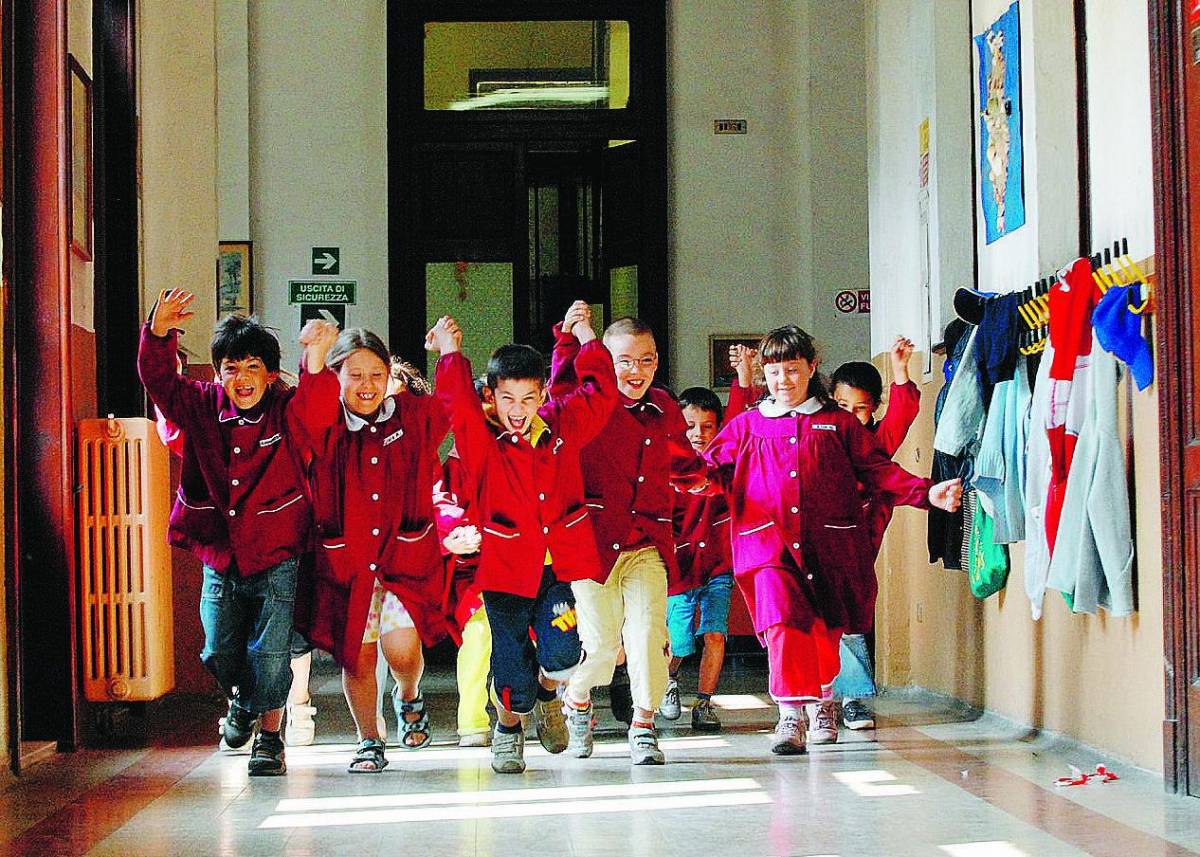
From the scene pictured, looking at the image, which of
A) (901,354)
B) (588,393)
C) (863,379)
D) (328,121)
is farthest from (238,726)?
(328,121)

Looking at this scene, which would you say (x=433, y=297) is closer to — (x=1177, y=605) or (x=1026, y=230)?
(x=1026, y=230)

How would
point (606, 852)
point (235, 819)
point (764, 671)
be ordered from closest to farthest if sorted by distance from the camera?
point (606, 852) → point (235, 819) → point (764, 671)

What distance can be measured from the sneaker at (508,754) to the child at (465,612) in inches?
19.7

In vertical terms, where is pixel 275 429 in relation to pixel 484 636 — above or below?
above

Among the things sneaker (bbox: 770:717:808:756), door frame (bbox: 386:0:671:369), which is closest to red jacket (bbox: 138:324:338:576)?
sneaker (bbox: 770:717:808:756)

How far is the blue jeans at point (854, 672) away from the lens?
577cm

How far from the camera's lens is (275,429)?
481cm

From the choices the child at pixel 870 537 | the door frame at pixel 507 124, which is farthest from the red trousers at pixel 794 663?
the door frame at pixel 507 124

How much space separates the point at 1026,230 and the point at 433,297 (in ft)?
17.9

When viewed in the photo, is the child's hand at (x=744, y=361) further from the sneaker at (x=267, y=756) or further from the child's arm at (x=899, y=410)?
the sneaker at (x=267, y=756)

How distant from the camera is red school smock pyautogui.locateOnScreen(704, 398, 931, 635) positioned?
5.26m

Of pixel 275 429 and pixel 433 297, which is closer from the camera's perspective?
pixel 275 429

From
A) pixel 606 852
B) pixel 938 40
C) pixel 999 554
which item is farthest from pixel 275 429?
pixel 938 40

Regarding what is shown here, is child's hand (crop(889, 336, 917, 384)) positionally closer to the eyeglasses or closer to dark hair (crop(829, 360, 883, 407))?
dark hair (crop(829, 360, 883, 407))
